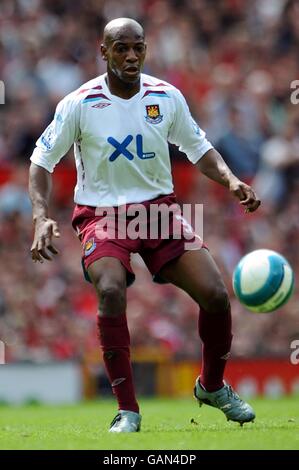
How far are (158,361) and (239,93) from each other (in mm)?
4889

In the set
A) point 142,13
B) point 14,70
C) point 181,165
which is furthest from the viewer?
point 142,13

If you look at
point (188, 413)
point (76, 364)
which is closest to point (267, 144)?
point (76, 364)

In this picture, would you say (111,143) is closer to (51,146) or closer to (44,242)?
(51,146)

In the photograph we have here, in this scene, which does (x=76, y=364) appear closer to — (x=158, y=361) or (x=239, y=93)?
(x=158, y=361)

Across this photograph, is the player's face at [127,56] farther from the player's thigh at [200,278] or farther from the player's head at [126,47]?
the player's thigh at [200,278]

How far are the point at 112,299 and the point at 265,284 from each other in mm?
1789

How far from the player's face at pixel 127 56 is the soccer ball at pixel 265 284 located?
1.91 m

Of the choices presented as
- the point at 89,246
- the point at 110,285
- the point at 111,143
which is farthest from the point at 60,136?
the point at 110,285

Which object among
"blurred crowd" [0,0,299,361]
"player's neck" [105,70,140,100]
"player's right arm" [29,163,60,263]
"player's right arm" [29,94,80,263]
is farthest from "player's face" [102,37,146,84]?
"blurred crowd" [0,0,299,361]

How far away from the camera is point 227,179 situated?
8.02 metres

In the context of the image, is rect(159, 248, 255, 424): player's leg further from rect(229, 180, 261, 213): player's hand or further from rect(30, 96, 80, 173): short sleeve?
rect(30, 96, 80, 173): short sleeve

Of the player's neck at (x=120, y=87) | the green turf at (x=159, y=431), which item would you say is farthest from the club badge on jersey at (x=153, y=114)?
the green turf at (x=159, y=431)

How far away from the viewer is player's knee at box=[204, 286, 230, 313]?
7.72 m

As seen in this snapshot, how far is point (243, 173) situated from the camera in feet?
54.9
